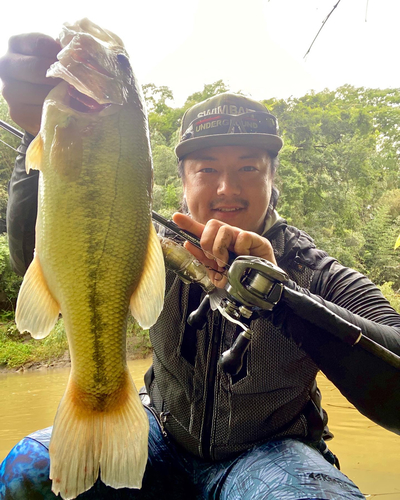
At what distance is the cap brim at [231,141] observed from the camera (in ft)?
6.84

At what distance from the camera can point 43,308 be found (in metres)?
1.08

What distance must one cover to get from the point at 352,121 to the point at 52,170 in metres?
19.4

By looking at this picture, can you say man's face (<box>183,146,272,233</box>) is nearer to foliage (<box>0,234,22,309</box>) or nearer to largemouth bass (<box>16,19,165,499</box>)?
largemouth bass (<box>16,19,165,499</box>)

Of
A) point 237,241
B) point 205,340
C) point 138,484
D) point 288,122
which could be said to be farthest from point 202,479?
point 288,122

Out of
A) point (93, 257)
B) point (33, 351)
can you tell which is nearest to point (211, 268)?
point (93, 257)

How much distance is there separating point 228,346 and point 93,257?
110cm

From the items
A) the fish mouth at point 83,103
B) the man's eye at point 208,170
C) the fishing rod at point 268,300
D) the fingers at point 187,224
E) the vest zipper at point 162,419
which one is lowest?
the vest zipper at point 162,419

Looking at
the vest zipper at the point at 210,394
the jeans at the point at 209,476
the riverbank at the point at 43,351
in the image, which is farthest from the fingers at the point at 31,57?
the riverbank at the point at 43,351

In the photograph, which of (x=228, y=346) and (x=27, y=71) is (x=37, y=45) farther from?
(x=228, y=346)

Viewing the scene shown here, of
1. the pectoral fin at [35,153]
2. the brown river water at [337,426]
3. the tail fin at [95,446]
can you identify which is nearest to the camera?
the tail fin at [95,446]

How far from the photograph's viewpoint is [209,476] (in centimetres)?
178

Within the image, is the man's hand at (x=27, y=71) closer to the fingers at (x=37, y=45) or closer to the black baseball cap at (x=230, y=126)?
the fingers at (x=37, y=45)

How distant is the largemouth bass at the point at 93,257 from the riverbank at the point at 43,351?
26.5 ft

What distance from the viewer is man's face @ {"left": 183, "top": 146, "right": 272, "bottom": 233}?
2.05 m
